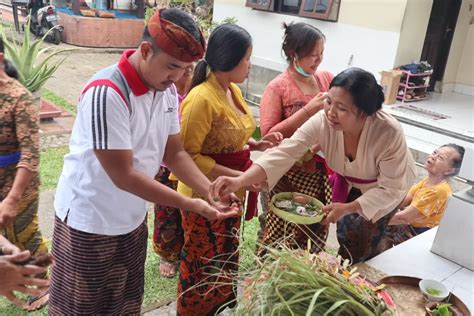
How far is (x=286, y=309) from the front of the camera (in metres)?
1.30

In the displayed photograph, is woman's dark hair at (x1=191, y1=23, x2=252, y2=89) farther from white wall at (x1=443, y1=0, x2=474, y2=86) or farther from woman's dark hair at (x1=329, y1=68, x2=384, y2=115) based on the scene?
white wall at (x1=443, y1=0, x2=474, y2=86)

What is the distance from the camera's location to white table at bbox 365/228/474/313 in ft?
7.13

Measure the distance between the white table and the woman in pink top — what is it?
23.0 inches


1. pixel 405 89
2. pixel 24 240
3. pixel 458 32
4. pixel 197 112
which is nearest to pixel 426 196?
pixel 197 112

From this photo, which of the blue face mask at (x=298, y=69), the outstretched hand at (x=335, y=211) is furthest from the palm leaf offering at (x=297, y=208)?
the blue face mask at (x=298, y=69)

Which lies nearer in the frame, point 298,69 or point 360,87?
point 360,87

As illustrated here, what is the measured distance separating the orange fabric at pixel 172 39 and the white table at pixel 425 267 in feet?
4.42

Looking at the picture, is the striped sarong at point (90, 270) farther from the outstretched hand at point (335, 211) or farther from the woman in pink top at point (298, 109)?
the woman in pink top at point (298, 109)

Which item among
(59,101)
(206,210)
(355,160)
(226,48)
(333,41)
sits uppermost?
(226,48)

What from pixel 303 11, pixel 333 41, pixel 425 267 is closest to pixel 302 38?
pixel 425 267

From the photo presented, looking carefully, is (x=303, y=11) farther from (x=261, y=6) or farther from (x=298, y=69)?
(x=298, y=69)

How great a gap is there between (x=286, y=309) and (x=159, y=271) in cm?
208

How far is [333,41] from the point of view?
24.7 ft

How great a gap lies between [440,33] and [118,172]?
7.67 metres
